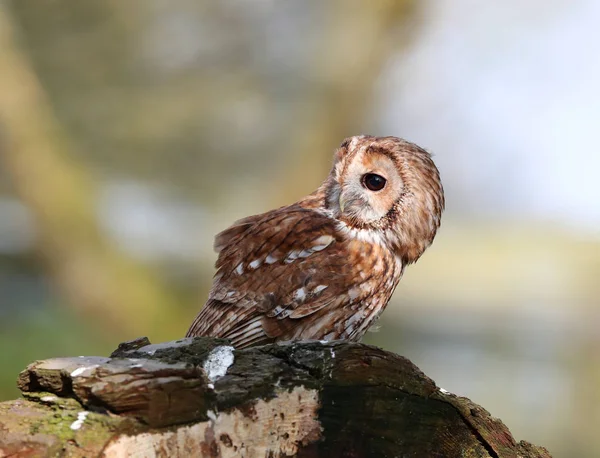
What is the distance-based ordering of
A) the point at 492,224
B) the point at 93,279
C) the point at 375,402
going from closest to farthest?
1. the point at 375,402
2. the point at 492,224
3. the point at 93,279

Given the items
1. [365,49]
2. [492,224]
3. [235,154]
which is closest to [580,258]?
[492,224]

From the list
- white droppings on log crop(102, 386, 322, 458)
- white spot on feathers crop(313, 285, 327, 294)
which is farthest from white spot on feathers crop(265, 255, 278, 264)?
white droppings on log crop(102, 386, 322, 458)

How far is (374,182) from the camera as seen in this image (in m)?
1.29

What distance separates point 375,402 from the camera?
0.81 meters

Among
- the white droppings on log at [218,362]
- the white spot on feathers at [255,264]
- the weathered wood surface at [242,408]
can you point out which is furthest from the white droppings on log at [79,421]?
the white spot on feathers at [255,264]

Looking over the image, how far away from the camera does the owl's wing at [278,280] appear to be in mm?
1188

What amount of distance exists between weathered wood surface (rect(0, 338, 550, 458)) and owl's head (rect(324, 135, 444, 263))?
0.47 metres

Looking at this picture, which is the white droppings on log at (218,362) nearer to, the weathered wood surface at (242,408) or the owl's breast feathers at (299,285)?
the weathered wood surface at (242,408)

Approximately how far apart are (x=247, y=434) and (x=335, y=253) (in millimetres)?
561

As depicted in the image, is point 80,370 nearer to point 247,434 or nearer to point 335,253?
point 247,434

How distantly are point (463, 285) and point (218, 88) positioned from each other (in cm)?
159

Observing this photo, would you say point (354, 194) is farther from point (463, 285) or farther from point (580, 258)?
point (580, 258)

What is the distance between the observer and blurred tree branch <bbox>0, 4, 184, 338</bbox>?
9.32 feet

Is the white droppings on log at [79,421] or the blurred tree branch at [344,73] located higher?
the blurred tree branch at [344,73]
